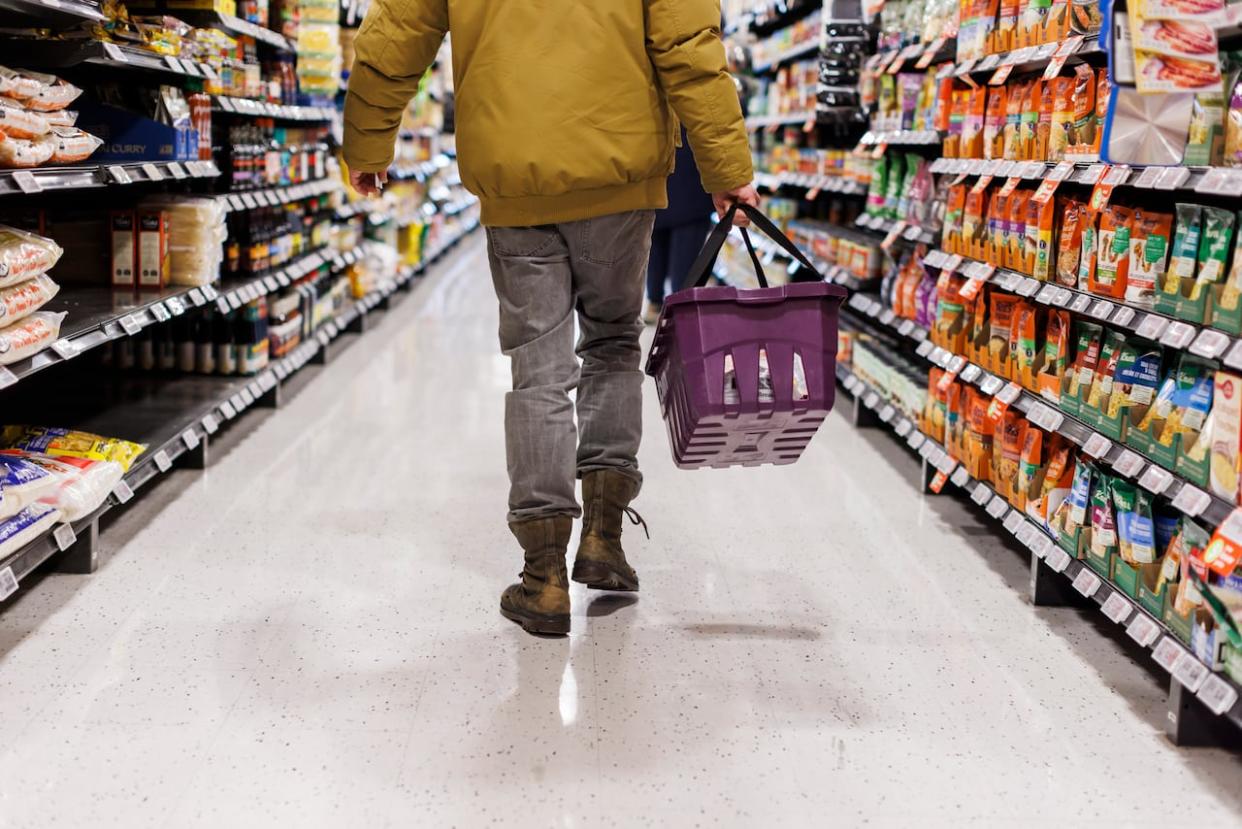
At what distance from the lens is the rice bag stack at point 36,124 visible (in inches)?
117

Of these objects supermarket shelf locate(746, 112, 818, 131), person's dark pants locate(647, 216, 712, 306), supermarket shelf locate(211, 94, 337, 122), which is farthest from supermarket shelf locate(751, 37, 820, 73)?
supermarket shelf locate(211, 94, 337, 122)

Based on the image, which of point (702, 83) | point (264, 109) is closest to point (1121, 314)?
point (702, 83)

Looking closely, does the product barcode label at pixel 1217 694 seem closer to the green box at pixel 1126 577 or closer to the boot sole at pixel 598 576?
the green box at pixel 1126 577

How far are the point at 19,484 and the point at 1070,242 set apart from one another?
254 centimetres

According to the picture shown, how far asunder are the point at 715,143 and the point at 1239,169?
101 cm

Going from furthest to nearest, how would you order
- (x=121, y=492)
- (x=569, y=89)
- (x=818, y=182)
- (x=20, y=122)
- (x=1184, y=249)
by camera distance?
(x=818, y=182), (x=121, y=492), (x=20, y=122), (x=569, y=89), (x=1184, y=249)

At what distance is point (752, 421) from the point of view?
2.63 metres

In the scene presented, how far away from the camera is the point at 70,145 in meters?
3.30

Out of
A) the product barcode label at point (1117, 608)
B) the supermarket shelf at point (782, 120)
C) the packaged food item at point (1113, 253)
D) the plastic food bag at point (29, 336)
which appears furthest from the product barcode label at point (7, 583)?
the supermarket shelf at point (782, 120)

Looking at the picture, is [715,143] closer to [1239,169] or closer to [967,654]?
[1239,169]

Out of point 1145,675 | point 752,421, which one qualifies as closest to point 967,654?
point 1145,675

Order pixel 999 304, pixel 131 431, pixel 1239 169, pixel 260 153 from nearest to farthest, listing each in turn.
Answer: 1. pixel 1239 169
2. pixel 999 304
3. pixel 131 431
4. pixel 260 153

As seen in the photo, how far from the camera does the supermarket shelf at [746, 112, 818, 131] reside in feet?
20.8

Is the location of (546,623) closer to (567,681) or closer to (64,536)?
(567,681)
